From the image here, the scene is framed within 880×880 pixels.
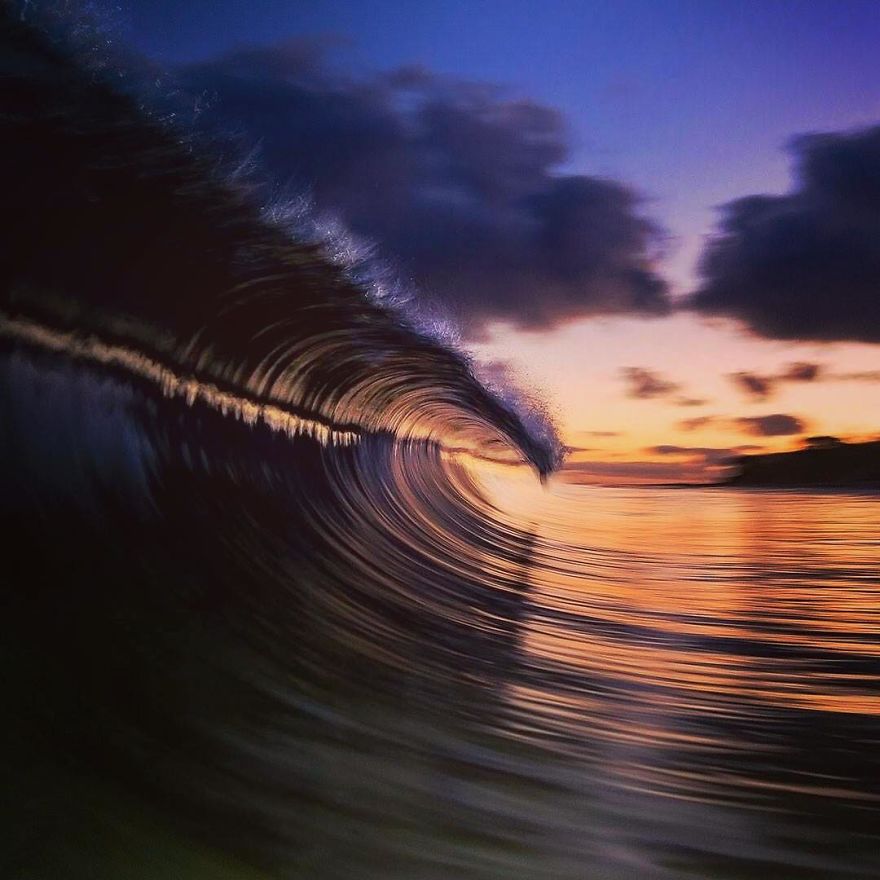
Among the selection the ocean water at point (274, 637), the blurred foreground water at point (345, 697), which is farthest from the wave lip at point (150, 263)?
the blurred foreground water at point (345, 697)

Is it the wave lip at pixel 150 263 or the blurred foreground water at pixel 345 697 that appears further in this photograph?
the wave lip at pixel 150 263

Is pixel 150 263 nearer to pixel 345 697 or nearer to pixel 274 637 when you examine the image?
pixel 274 637

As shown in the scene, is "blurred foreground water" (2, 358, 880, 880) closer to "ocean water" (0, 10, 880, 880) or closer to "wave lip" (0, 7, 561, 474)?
"ocean water" (0, 10, 880, 880)

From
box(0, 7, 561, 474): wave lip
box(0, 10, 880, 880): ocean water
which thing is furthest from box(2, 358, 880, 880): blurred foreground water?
box(0, 7, 561, 474): wave lip

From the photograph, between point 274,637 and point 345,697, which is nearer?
point 345,697

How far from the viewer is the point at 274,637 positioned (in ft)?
4.25

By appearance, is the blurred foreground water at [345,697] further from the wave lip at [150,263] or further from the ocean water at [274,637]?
the wave lip at [150,263]

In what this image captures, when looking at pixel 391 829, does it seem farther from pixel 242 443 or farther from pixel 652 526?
pixel 652 526

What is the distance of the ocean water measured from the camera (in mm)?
751

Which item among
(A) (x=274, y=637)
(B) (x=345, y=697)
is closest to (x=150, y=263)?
(A) (x=274, y=637)

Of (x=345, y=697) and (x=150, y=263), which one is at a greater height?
(x=150, y=263)

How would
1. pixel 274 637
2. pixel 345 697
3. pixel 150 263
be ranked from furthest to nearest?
pixel 150 263 < pixel 274 637 < pixel 345 697

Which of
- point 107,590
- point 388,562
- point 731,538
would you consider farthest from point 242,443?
point 731,538

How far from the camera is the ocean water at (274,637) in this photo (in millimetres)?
751
